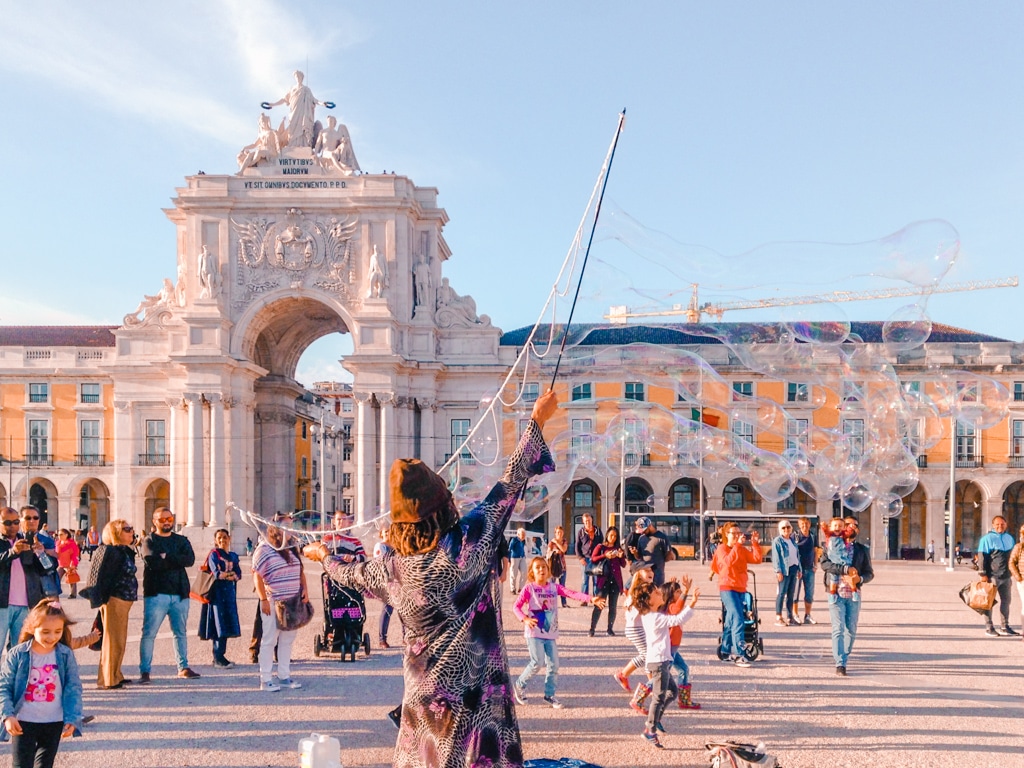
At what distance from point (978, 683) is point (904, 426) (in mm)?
9197

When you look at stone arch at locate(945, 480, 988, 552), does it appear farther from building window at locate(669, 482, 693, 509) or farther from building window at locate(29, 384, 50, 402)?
building window at locate(29, 384, 50, 402)

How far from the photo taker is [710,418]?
83.2 feet

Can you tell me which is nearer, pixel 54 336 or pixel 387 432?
pixel 387 432

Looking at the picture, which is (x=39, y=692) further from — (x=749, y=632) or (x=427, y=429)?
(x=427, y=429)

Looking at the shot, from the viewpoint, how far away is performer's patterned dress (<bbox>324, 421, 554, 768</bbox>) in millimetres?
4574

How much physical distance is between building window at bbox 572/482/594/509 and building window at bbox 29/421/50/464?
92.1 feet

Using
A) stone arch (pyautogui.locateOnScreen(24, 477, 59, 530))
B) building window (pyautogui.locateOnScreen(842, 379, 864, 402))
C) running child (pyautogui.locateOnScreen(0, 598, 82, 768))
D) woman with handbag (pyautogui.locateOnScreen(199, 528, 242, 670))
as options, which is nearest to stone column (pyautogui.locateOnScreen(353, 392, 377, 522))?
stone arch (pyautogui.locateOnScreen(24, 477, 59, 530))

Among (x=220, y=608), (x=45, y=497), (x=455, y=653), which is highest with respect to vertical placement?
(x=455, y=653)

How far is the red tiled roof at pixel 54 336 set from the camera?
184 feet

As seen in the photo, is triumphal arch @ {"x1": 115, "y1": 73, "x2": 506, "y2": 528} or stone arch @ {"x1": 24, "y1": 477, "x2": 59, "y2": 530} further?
stone arch @ {"x1": 24, "y1": 477, "x2": 59, "y2": 530}

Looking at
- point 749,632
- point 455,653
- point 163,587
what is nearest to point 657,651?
point 749,632

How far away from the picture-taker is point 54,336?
57.2 meters

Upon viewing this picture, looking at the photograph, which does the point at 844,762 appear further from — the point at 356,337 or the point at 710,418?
the point at 356,337

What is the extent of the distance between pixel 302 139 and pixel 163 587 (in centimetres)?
3789
